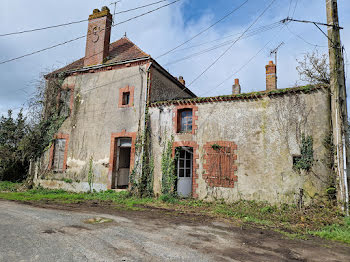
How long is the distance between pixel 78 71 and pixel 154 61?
5.05 meters

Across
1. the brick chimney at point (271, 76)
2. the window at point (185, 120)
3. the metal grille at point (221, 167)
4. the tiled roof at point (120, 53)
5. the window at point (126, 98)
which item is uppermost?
the tiled roof at point (120, 53)

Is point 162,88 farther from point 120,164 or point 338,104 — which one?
point 338,104

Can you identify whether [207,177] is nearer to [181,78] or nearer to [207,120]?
[207,120]

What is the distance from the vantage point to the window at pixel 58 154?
13.1 m

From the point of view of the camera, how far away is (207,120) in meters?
10.1

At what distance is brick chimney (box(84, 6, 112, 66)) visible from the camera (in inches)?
527

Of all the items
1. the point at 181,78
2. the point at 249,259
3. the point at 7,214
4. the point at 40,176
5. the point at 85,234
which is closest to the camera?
the point at 249,259

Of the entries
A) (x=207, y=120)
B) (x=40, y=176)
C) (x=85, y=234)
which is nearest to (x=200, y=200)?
(x=207, y=120)

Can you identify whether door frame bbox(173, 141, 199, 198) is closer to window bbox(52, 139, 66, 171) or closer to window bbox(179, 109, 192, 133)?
window bbox(179, 109, 192, 133)

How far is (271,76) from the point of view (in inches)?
518

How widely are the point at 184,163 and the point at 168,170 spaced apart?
0.97 meters

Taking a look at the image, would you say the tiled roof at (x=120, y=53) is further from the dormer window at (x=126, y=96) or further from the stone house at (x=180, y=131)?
the dormer window at (x=126, y=96)

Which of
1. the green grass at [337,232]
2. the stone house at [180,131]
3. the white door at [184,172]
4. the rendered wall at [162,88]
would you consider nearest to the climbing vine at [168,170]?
the stone house at [180,131]

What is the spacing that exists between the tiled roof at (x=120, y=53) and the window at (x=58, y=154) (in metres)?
4.60
